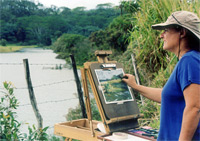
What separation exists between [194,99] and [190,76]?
0.11 meters

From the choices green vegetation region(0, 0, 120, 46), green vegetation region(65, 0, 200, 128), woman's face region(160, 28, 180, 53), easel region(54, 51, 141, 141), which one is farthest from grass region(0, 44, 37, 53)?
woman's face region(160, 28, 180, 53)

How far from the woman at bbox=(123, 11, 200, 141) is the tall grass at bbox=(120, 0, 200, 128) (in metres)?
2.33

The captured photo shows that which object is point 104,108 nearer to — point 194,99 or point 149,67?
point 194,99

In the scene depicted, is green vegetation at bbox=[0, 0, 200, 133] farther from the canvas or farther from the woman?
the woman

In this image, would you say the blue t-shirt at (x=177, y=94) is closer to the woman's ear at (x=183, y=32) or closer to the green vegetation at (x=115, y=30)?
the woman's ear at (x=183, y=32)

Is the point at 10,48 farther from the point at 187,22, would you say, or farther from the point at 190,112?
the point at 190,112

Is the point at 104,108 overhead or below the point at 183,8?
below

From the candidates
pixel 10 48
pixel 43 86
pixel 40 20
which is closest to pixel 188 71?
pixel 43 86

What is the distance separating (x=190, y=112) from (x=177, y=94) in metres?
0.11

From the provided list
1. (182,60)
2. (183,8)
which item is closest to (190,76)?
(182,60)

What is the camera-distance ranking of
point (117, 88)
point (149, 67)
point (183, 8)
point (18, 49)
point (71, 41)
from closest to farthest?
point (117, 88)
point (183, 8)
point (149, 67)
point (18, 49)
point (71, 41)

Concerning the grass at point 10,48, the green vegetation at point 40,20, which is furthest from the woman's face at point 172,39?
the grass at point 10,48

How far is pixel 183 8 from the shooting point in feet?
12.0

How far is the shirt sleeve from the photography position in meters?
1.20
